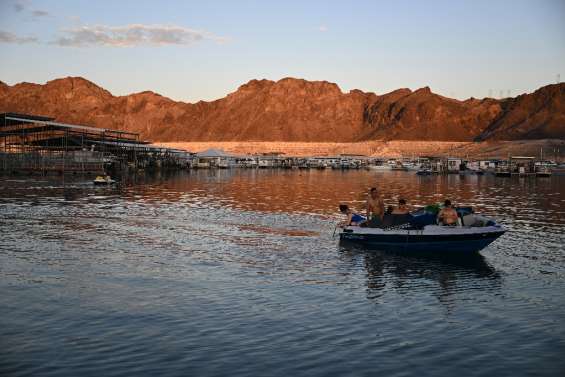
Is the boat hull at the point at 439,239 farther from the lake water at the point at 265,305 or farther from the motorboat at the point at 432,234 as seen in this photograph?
the lake water at the point at 265,305

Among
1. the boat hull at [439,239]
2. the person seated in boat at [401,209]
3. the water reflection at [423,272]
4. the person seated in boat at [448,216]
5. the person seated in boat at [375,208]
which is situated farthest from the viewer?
the person seated in boat at [375,208]

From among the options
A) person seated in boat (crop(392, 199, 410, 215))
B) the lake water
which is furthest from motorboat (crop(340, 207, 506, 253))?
the lake water

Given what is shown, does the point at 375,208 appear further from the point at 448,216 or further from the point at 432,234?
the point at 448,216

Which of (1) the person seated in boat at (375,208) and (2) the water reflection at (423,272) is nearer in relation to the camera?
(2) the water reflection at (423,272)

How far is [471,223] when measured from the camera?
28172mm

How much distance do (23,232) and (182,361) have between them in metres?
21.8

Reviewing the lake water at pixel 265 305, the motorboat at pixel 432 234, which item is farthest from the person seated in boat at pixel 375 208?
the lake water at pixel 265 305

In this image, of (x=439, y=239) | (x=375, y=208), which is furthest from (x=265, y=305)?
(x=375, y=208)

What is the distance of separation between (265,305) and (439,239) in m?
11.7

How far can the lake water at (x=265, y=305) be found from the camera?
13672 millimetres

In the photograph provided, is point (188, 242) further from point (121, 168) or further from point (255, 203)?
point (121, 168)

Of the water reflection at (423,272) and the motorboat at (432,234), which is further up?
the motorboat at (432,234)

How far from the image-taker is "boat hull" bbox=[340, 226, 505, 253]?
88.5 ft

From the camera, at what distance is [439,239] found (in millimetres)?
27188
